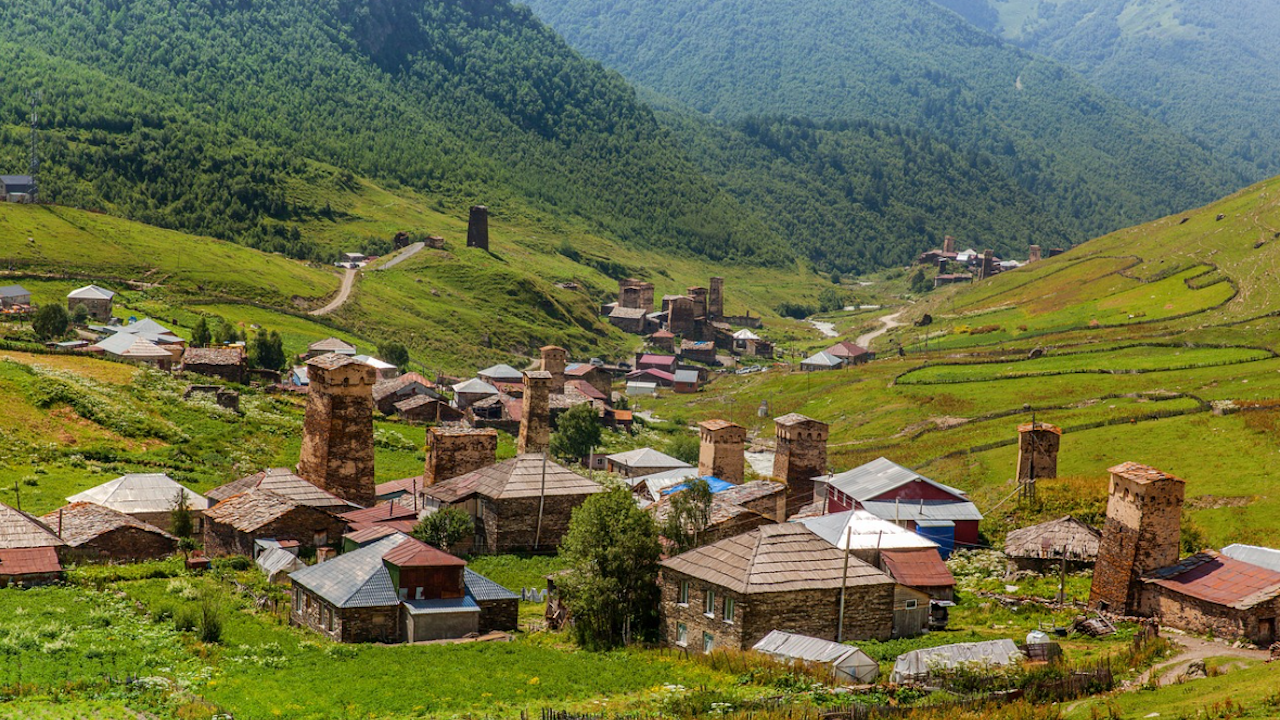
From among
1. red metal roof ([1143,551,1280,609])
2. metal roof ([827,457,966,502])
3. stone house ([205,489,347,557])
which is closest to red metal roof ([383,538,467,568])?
stone house ([205,489,347,557])

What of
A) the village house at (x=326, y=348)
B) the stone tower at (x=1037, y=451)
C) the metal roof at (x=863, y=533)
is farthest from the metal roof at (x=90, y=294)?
the metal roof at (x=863, y=533)

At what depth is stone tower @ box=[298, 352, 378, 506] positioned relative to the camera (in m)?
54.6

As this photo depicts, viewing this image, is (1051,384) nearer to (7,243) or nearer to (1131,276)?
(1131,276)

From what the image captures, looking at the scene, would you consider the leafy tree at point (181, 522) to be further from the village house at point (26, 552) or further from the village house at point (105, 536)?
the village house at point (26, 552)

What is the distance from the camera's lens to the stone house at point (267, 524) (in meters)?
48.6

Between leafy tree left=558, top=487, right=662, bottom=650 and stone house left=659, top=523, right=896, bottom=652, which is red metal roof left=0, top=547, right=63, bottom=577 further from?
stone house left=659, top=523, right=896, bottom=652

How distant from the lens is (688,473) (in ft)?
232

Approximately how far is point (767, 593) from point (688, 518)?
8.43 meters

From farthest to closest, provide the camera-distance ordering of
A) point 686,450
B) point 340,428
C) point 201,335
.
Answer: point 201,335 → point 686,450 → point 340,428

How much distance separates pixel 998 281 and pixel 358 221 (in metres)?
85.8

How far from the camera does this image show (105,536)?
1893 inches

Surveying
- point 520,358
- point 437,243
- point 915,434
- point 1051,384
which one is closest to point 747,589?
point 915,434

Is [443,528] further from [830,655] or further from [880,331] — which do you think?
[880,331]

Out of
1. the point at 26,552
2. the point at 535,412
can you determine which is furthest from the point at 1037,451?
the point at 26,552
